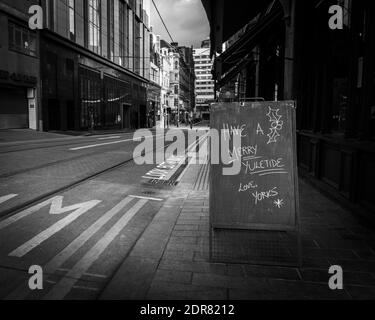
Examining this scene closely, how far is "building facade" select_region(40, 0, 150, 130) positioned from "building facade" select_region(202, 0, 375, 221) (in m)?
23.0

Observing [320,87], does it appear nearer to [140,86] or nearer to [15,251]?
[15,251]

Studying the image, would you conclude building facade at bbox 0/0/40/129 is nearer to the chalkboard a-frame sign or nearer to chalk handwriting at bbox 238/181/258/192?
the chalkboard a-frame sign

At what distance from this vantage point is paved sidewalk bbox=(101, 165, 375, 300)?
3.13 metres

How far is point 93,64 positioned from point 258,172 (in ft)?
124

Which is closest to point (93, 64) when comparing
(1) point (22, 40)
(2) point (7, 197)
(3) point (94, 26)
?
(3) point (94, 26)

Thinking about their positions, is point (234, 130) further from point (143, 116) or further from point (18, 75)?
point (143, 116)

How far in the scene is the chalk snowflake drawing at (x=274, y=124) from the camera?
12.3 feet

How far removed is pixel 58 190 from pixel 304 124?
595 centimetres

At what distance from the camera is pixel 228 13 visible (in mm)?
9281

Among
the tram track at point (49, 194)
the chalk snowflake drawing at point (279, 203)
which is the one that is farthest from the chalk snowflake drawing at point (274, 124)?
the tram track at point (49, 194)

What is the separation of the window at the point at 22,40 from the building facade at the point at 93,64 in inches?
42.1

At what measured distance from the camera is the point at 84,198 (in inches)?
270

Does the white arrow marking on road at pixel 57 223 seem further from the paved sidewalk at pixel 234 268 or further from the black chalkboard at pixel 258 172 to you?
the black chalkboard at pixel 258 172
